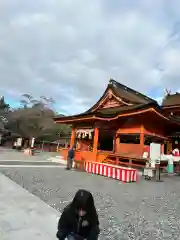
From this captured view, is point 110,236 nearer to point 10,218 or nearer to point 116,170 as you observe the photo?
point 10,218

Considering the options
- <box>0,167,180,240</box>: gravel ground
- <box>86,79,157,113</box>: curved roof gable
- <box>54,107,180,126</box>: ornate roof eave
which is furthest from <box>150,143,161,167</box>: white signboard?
<box>86,79,157,113</box>: curved roof gable

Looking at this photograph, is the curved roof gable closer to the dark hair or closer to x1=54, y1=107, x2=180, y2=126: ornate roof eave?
x1=54, y1=107, x2=180, y2=126: ornate roof eave

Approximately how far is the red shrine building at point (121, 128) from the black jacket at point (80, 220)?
14.2 metres

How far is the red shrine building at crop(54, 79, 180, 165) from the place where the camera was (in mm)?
17844

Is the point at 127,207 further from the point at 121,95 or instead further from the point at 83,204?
the point at 121,95

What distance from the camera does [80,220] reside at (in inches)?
123

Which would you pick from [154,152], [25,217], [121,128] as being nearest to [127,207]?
[25,217]

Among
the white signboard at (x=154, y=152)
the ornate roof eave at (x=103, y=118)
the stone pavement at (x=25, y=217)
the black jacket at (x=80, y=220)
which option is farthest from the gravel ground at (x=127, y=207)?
the ornate roof eave at (x=103, y=118)

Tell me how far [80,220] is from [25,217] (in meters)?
3.49

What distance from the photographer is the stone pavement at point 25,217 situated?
197 inches

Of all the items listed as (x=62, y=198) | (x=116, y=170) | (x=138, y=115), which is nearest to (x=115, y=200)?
(x=62, y=198)

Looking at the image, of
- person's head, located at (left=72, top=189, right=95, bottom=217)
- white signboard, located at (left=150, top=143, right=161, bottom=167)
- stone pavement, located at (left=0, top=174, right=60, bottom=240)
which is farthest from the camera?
white signboard, located at (left=150, top=143, right=161, bottom=167)

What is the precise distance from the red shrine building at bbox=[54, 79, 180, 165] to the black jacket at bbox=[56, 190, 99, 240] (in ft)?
46.5

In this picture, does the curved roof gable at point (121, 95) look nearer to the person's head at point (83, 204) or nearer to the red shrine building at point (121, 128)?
the red shrine building at point (121, 128)
